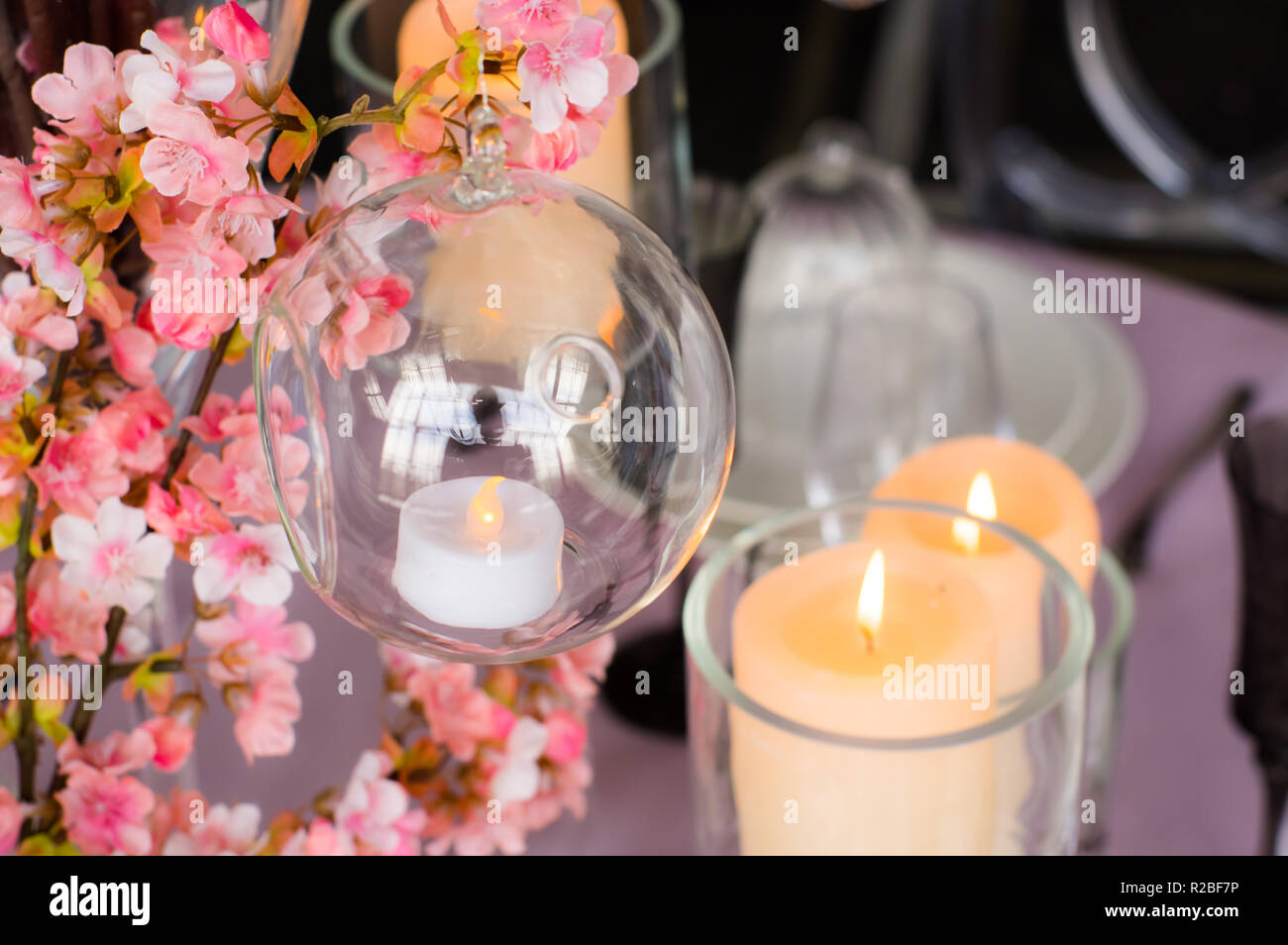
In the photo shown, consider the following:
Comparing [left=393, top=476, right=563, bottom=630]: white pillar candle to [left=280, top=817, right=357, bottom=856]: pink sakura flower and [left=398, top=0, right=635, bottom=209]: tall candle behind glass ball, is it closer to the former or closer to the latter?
[left=280, top=817, right=357, bottom=856]: pink sakura flower

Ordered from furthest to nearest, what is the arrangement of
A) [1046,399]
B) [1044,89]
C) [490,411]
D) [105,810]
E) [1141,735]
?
[1044,89] < [1046,399] < [1141,735] < [105,810] < [490,411]

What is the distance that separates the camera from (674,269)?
35 cm

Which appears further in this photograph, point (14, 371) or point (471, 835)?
point (471, 835)

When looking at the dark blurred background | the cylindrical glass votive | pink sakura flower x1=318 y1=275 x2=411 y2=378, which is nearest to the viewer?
pink sakura flower x1=318 y1=275 x2=411 y2=378

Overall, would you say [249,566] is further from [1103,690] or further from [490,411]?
[1103,690]

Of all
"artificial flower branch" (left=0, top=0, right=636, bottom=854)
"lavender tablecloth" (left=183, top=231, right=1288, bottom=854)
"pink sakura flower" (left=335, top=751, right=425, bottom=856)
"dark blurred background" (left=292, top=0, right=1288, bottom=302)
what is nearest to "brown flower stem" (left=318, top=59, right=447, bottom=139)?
"artificial flower branch" (left=0, top=0, right=636, bottom=854)

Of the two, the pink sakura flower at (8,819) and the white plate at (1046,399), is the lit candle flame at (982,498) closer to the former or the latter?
the white plate at (1046,399)

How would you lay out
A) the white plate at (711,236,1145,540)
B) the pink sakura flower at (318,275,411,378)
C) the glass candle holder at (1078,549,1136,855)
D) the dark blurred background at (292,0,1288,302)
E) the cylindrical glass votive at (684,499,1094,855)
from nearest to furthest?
the pink sakura flower at (318,275,411,378), the cylindrical glass votive at (684,499,1094,855), the glass candle holder at (1078,549,1136,855), the white plate at (711,236,1145,540), the dark blurred background at (292,0,1288,302)

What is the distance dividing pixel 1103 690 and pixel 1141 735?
14 centimetres

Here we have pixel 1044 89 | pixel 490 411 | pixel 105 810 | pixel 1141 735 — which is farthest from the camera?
pixel 1044 89

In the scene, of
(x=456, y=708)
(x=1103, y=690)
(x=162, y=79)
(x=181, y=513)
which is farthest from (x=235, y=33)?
(x=1103, y=690)

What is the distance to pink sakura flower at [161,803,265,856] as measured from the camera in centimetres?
44

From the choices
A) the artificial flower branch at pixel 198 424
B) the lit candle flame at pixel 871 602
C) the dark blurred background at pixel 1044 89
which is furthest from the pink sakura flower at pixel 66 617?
the dark blurred background at pixel 1044 89

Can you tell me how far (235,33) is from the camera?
0.34 metres
